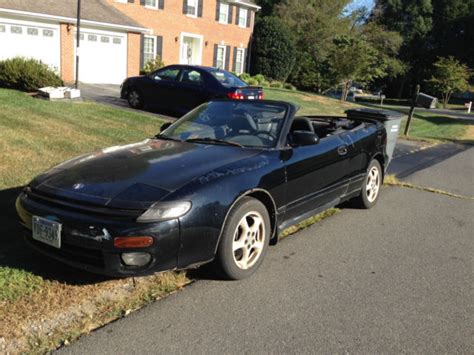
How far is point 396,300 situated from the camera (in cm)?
387

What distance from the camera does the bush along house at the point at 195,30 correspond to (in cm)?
2680

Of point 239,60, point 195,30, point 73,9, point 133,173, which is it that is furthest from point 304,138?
point 239,60

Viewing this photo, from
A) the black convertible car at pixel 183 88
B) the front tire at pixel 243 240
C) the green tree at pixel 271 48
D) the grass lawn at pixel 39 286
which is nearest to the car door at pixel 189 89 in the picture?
the black convertible car at pixel 183 88

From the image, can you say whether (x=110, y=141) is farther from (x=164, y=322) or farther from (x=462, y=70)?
(x=462, y=70)

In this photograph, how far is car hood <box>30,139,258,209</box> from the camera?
3480mm

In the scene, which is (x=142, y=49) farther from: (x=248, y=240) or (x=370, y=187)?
(x=248, y=240)

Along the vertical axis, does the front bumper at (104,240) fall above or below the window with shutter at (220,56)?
below

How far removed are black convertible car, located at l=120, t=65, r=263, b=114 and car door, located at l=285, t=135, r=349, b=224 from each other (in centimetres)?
759

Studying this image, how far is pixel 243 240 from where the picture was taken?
397 cm

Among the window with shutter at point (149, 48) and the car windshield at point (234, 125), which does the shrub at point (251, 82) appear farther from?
the car windshield at point (234, 125)

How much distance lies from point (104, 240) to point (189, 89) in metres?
10.4

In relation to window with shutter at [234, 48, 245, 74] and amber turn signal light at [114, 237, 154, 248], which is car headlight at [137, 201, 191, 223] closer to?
amber turn signal light at [114, 237, 154, 248]

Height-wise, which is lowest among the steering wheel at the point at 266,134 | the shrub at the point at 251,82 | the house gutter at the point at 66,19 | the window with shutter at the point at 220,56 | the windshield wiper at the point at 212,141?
the shrub at the point at 251,82

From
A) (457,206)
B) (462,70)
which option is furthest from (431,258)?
(462,70)
